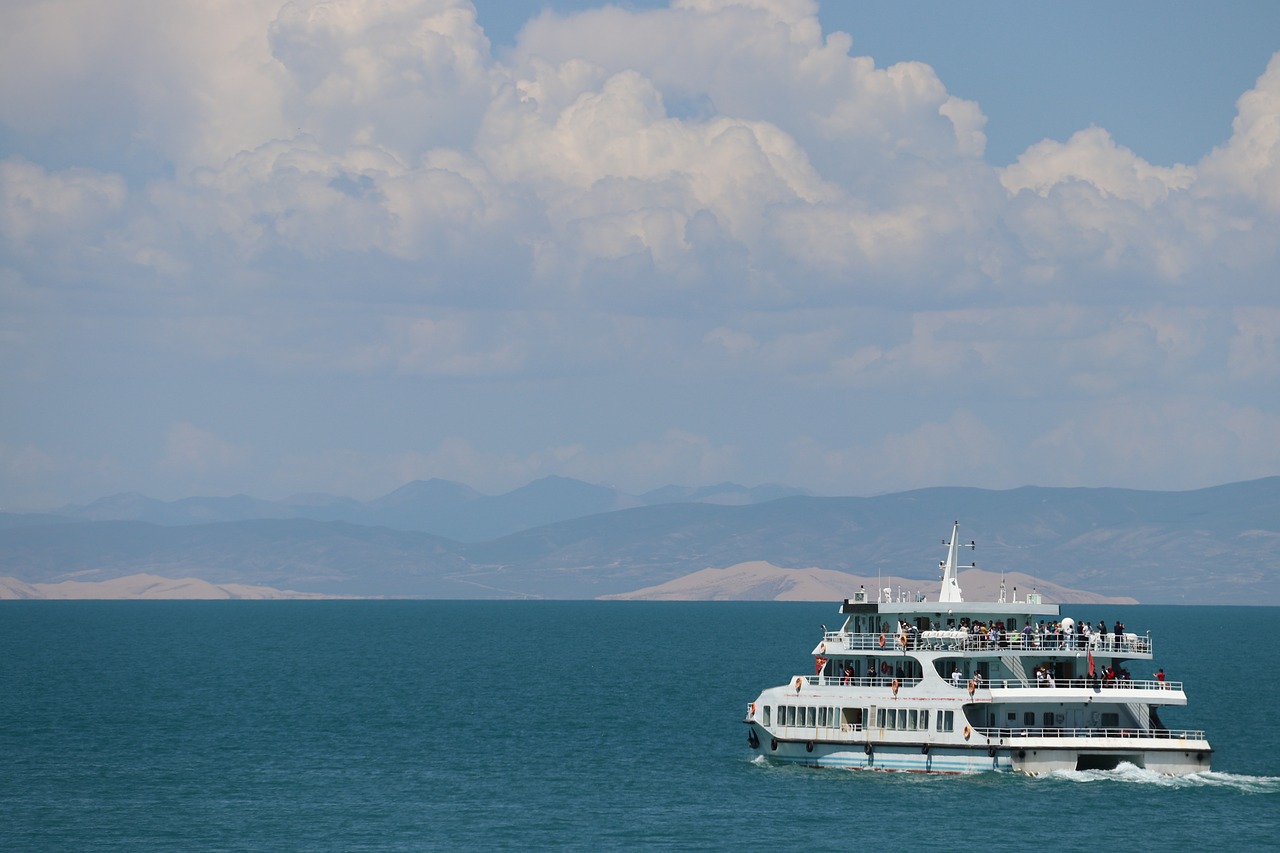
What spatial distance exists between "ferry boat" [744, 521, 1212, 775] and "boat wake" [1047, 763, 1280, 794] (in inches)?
15.1

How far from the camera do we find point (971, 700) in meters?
75.9

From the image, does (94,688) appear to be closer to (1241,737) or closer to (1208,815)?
(1241,737)

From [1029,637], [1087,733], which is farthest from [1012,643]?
[1087,733]

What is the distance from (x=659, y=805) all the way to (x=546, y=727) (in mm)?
31120

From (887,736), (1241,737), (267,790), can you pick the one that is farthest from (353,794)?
(1241,737)

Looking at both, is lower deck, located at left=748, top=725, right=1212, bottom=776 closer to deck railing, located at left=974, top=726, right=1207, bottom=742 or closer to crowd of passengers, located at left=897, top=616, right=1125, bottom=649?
deck railing, located at left=974, top=726, right=1207, bottom=742

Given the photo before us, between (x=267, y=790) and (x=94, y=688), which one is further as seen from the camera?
(x=94, y=688)

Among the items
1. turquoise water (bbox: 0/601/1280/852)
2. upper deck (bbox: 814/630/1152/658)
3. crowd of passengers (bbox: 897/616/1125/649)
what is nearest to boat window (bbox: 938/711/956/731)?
turquoise water (bbox: 0/601/1280/852)

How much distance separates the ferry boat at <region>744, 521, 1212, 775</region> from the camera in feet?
247

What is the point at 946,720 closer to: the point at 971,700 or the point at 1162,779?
the point at 971,700

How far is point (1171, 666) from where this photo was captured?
166 metres

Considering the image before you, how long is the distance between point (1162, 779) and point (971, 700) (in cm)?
792

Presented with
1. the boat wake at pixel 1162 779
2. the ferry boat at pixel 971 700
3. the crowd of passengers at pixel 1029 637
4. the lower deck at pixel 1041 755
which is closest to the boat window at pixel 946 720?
the ferry boat at pixel 971 700

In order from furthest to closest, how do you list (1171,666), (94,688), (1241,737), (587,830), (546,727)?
(1171,666), (94,688), (546,727), (1241,737), (587,830)
